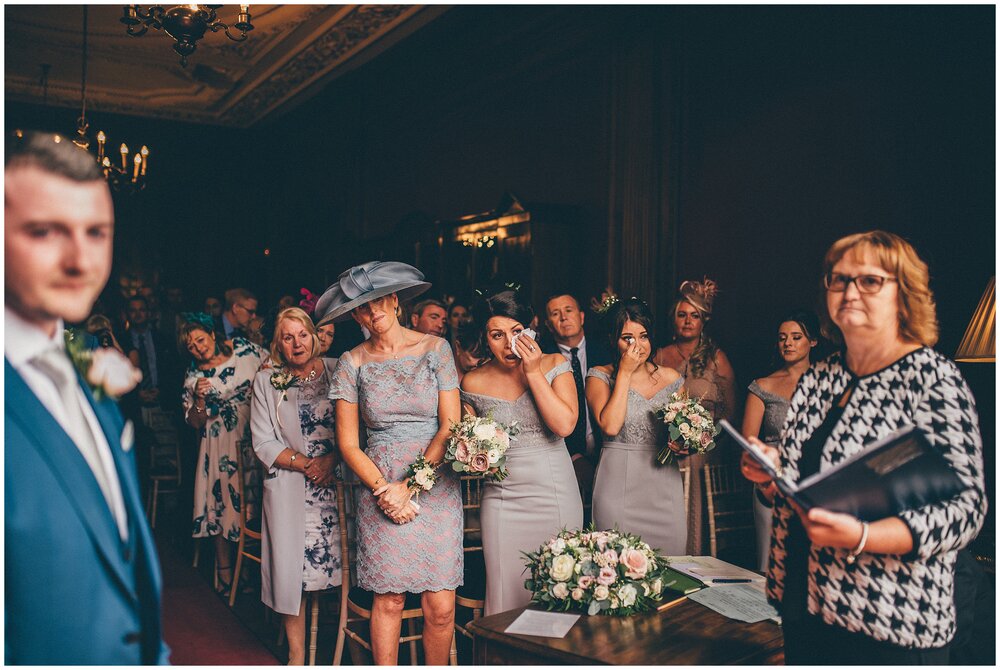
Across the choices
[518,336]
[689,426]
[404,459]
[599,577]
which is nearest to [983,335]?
[689,426]

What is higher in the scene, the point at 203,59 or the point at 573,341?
the point at 203,59

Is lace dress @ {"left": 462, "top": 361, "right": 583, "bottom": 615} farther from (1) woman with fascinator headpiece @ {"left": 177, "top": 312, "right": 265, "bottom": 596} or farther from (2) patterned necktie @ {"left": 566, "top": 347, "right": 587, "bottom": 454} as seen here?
(1) woman with fascinator headpiece @ {"left": 177, "top": 312, "right": 265, "bottom": 596}

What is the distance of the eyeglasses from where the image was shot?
178 centimetres

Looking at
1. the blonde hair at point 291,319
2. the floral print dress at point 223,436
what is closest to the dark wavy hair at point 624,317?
the blonde hair at point 291,319

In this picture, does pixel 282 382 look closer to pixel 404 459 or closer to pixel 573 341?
pixel 404 459

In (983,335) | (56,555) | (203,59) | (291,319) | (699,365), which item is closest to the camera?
(56,555)

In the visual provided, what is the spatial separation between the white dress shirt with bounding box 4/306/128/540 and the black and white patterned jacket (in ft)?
4.90

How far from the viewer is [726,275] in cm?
546

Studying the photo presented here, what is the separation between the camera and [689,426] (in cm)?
353

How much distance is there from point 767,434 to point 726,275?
170 centimetres

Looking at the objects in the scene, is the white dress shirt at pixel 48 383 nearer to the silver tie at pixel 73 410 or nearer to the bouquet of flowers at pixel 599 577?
the silver tie at pixel 73 410

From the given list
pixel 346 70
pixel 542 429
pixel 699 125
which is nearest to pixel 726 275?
pixel 699 125

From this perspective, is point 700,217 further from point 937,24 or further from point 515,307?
point 515,307

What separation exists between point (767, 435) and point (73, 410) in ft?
11.5
